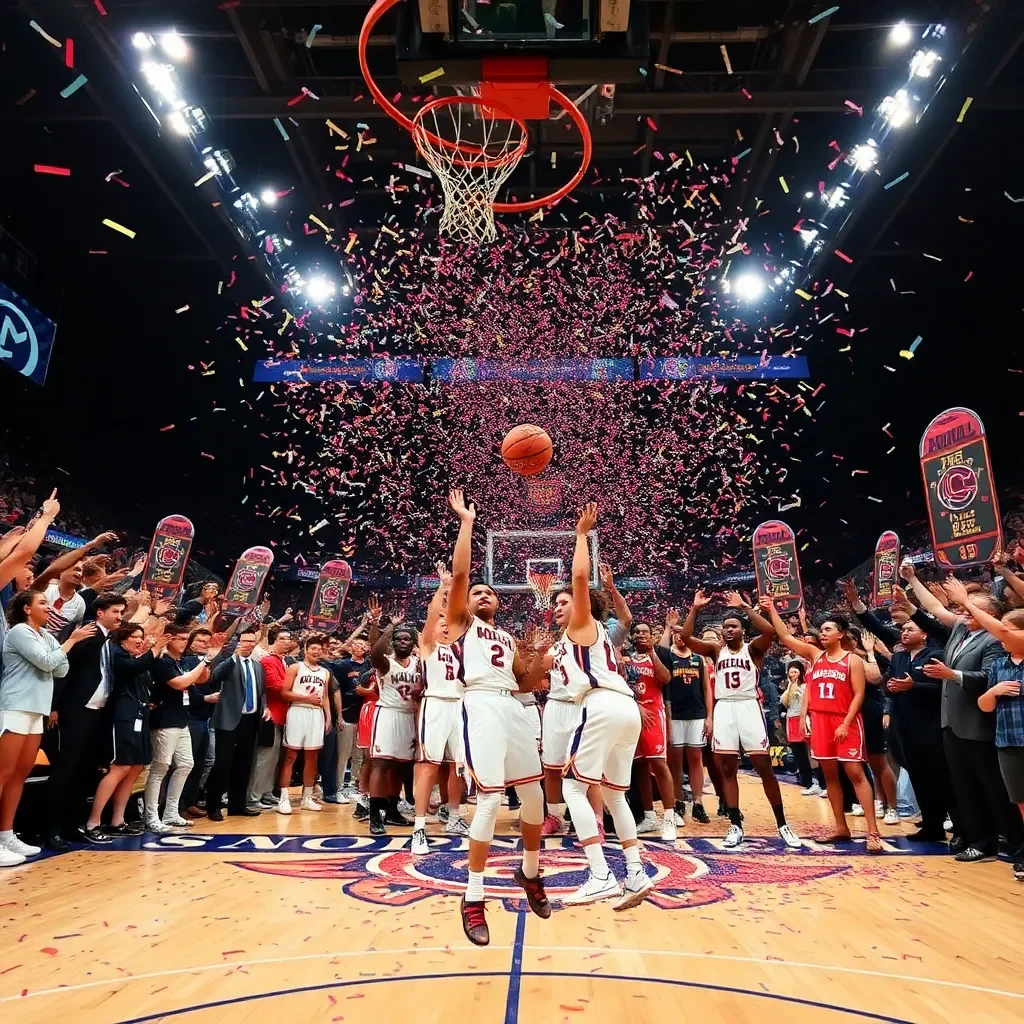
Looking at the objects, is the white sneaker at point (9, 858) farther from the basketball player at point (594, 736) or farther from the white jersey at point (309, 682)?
the basketball player at point (594, 736)

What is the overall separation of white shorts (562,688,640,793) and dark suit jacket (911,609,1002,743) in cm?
321

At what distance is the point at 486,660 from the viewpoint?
4.43 meters

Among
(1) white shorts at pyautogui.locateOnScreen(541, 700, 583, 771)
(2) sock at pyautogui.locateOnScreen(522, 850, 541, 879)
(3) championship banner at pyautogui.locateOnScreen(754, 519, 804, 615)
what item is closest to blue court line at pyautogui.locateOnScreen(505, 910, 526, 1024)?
(2) sock at pyautogui.locateOnScreen(522, 850, 541, 879)

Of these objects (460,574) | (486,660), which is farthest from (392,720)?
(460,574)

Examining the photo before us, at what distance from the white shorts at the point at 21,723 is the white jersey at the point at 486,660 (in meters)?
3.46

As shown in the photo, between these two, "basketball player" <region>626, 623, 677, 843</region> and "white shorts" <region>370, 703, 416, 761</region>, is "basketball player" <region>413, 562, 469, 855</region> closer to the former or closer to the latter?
"white shorts" <region>370, 703, 416, 761</region>

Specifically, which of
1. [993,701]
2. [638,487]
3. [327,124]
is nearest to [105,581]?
[993,701]

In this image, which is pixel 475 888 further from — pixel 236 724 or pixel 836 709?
pixel 236 724

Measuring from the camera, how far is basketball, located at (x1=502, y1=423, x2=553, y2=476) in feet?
20.9

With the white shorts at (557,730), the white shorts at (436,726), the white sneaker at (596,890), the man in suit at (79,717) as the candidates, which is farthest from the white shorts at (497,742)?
the man in suit at (79,717)

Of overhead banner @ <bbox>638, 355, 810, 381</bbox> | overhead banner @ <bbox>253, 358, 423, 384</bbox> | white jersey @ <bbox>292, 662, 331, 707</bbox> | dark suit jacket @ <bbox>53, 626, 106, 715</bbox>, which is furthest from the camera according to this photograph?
overhead banner @ <bbox>253, 358, 423, 384</bbox>

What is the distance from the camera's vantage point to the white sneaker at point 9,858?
561 cm

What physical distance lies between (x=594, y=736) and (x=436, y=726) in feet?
8.54

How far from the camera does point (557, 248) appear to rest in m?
16.9
